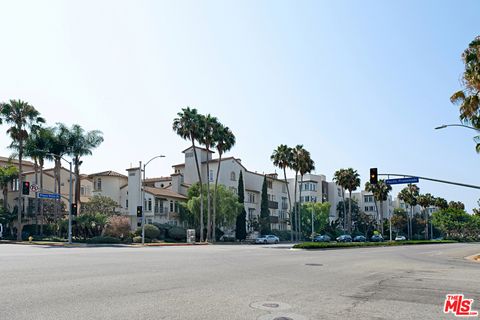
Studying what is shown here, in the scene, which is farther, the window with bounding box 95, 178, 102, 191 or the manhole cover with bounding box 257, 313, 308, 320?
the window with bounding box 95, 178, 102, 191

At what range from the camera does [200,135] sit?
6028 cm

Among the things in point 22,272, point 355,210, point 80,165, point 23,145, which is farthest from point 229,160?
point 22,272

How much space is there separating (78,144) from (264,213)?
33.7 m

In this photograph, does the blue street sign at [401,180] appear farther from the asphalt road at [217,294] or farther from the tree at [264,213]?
the tree at [264,213]

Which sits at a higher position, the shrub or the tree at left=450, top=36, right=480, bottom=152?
the tree at left=450, top=36, right=480, bottom=152

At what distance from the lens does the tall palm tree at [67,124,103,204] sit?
62938mm

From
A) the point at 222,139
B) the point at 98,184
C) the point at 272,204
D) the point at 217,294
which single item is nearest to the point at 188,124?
the point at 222,139

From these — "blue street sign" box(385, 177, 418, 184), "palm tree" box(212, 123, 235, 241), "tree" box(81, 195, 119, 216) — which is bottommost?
"tree" box(81, 195, 119, 216)

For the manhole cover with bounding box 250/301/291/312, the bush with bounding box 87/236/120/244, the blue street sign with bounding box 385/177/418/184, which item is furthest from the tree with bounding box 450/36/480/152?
the bush with bounding box 87/236/120/244

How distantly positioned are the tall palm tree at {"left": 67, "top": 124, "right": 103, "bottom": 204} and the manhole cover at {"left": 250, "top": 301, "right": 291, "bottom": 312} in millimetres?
55778

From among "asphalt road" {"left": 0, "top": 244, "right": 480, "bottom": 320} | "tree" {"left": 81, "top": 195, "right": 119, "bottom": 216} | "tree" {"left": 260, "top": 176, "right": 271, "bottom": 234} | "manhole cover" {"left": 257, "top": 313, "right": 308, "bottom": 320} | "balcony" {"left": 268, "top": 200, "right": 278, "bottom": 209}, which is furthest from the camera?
"balcony" {"left": 268, "top": 200, "right": 278, "bottom": 209}

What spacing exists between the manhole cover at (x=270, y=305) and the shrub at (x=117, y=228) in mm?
48333

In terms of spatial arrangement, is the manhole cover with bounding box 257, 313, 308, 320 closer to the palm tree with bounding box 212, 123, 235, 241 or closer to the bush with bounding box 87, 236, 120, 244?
the bush with bounding box 87, 236, 120, 244

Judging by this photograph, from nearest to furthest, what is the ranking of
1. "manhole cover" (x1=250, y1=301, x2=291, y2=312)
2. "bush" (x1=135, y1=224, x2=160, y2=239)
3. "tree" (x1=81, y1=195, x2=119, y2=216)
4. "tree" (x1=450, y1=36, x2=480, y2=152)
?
"manhole cover" (x1=250, y1=301, x2=291, y2=312) → "tree" (x1=450, y1=36, x2=480, y2=152) → "bush" (x1=135, y1=224, x2=160, y2=239) → "tree" (x1=81, y1=195, x2=119, y2=216)
